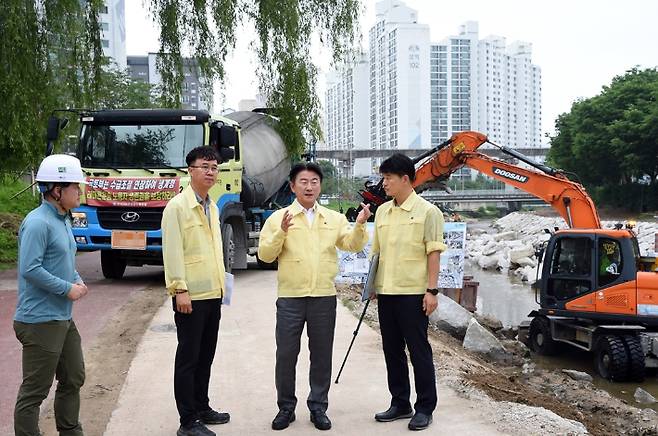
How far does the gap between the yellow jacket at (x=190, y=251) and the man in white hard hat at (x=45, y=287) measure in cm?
58

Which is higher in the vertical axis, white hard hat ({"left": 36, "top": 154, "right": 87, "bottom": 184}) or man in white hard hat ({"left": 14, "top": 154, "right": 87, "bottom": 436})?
white hard hat ({"left": 36, "top": 154, "right": 87, "bottom": 184})

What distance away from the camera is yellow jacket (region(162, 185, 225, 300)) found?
13.6 feet

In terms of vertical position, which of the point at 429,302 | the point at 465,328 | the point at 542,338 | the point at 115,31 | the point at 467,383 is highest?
the point at 115,31

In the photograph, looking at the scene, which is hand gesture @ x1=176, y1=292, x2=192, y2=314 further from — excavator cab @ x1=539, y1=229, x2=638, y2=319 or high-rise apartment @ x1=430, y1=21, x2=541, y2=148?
high-rise apartment @ x1=430, y1=21, x2=541, y2=148

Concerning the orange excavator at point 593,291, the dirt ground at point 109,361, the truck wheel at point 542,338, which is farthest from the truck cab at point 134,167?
the truck wheel at point 542,338

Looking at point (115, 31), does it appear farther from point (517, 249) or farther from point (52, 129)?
point (52, 129)

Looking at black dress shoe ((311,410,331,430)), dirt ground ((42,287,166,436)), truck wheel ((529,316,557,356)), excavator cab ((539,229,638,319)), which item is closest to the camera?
black dress shoe ((311,410,331,430))

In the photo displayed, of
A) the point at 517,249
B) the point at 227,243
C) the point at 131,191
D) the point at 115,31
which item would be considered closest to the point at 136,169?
the point at 131,191

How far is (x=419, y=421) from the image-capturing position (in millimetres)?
4504

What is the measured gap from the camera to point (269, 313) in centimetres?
888

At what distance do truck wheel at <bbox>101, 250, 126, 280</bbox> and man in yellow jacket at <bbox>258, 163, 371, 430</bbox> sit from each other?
795cm

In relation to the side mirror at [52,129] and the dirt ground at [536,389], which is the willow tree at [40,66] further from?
the dirt ground at [536,389]

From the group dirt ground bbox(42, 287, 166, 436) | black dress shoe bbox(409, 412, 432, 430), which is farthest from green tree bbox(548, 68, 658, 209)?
black dress shoe bbox(409, 412, 432, 430)

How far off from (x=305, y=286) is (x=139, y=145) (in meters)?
6.82
